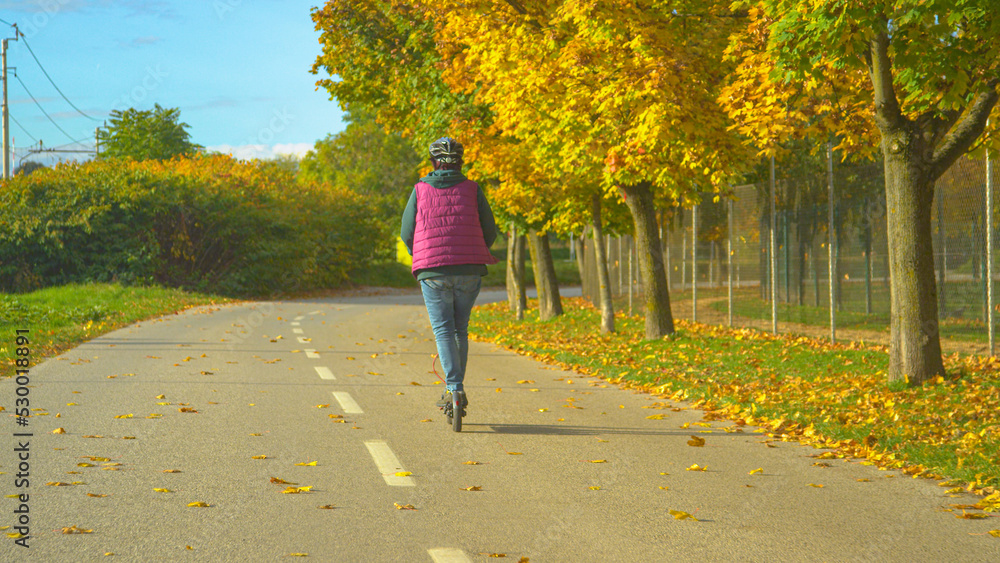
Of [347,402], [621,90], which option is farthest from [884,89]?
[347,402]

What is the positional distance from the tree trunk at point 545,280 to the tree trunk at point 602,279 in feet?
13.6

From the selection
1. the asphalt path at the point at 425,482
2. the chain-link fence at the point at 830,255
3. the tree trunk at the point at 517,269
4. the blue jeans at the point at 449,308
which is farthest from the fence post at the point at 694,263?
the blue jeans at the point at 449,308

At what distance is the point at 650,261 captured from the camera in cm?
1521

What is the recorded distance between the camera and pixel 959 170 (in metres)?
12.6

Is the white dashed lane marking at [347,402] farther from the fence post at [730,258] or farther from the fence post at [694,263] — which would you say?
the fence post at [694,263]

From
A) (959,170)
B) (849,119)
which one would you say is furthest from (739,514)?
(959,170)

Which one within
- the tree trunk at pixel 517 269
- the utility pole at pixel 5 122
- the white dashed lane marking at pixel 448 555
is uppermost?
the utility pole at pixel 5 122

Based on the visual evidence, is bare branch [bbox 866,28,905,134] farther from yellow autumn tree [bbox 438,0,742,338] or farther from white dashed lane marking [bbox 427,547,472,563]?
white dashed lane marking [bbox 427,547,472,563]

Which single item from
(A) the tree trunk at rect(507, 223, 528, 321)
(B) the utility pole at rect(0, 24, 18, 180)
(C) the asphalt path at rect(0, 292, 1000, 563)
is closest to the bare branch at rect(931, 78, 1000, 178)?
(C) the asphalt path at rect(0, 292, 1000, 563)

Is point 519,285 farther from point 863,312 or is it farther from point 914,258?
point 914,258

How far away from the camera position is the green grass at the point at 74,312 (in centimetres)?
1341

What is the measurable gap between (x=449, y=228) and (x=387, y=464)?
6.44ft

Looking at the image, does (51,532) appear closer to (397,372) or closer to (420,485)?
(420,485)

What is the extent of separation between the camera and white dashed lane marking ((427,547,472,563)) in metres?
4.12
